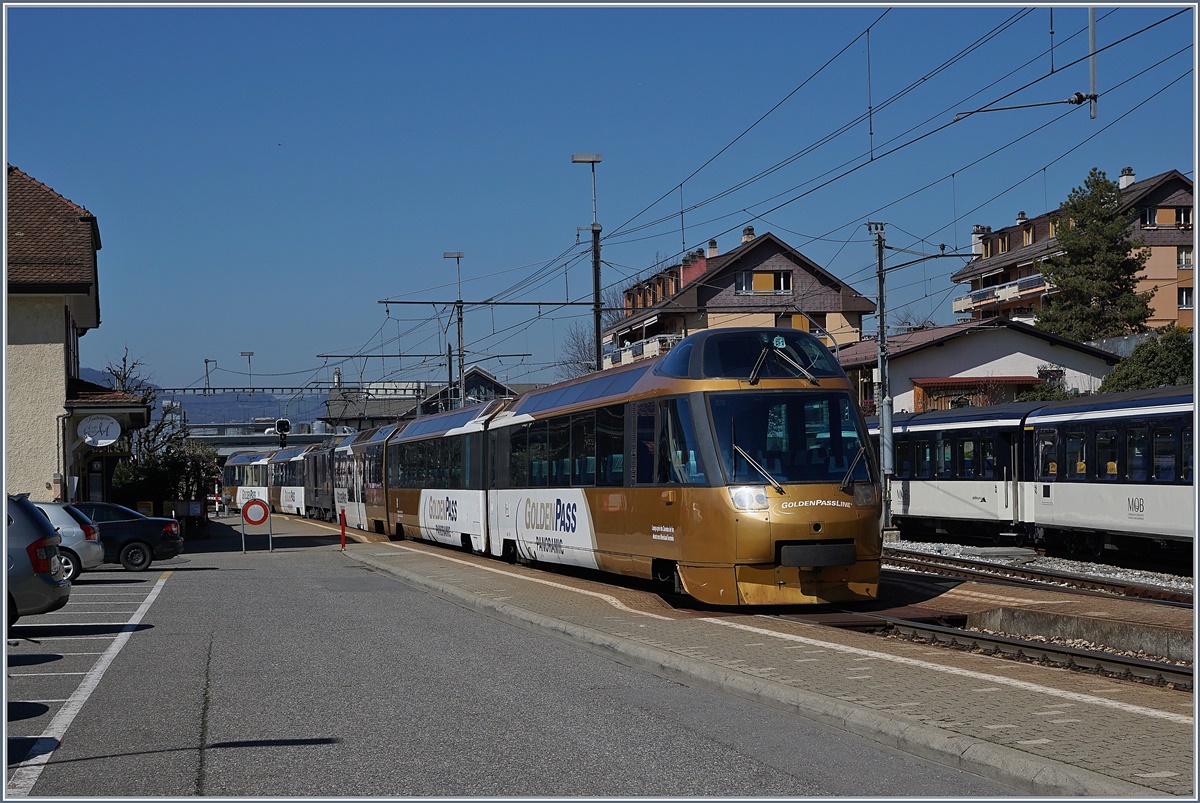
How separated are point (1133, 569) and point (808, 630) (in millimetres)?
12393

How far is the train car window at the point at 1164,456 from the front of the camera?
2177 cm

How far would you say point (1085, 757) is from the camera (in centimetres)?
752

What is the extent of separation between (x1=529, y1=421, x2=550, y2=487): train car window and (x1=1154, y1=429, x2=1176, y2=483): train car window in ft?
31.5

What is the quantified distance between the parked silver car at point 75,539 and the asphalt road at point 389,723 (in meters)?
7.54

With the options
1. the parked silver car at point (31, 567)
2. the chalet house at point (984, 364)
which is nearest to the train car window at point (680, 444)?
the parked silver car at point (31, 567)

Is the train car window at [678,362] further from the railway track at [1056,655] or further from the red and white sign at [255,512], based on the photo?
the red and white sign at [255,512]

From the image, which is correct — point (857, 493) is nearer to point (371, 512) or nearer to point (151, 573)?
point (151, 573)

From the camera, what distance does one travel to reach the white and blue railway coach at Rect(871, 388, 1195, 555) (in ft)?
72.3

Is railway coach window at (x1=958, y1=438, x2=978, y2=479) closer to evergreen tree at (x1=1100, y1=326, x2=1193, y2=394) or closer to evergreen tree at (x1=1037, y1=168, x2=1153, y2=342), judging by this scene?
evergreen tree at (x1=1100, y1=326, x2=1193, y2=394)

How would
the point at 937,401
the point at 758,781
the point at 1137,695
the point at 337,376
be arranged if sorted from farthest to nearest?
1. the point at 337,376
2. the point at 937,401
3. the point at 1137,695
4. the point at 758,781

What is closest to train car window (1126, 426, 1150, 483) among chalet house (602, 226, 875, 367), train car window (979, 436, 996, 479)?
train car window (979, 436, 996, 479)

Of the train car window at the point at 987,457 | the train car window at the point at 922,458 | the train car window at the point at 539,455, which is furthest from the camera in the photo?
the train car window at the point at 922,458

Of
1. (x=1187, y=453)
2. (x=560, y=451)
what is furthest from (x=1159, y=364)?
(x=560, y=451)

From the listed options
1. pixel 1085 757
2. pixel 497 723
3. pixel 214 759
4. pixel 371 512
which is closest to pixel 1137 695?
pixel 1085 757
